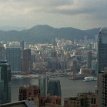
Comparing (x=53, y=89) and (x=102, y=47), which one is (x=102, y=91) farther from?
(x=102, y=47)

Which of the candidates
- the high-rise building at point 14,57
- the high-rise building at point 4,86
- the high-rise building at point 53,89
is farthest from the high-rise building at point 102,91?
the high-rise building at point 14,57

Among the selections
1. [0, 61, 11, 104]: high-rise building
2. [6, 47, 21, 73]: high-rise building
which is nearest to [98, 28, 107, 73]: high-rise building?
[6, 47, 21, 73]: high-rise building

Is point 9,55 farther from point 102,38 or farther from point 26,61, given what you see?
point 102,38

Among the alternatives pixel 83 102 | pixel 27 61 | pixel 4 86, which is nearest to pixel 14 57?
pixel 27 61

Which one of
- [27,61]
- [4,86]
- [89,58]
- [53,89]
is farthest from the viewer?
[89,58]

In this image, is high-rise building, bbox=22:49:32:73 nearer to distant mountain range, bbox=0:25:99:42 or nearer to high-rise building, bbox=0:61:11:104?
distant mountain range, bbox=0:25:99:42

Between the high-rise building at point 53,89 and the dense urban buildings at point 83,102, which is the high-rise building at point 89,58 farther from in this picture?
the dense urban buildings at point 83,102

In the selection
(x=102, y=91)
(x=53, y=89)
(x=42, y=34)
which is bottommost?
(x=53, y=89)

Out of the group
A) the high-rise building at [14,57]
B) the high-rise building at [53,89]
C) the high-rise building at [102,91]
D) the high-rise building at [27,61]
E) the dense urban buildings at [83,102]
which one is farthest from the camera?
the high-rise building at [27,61]
